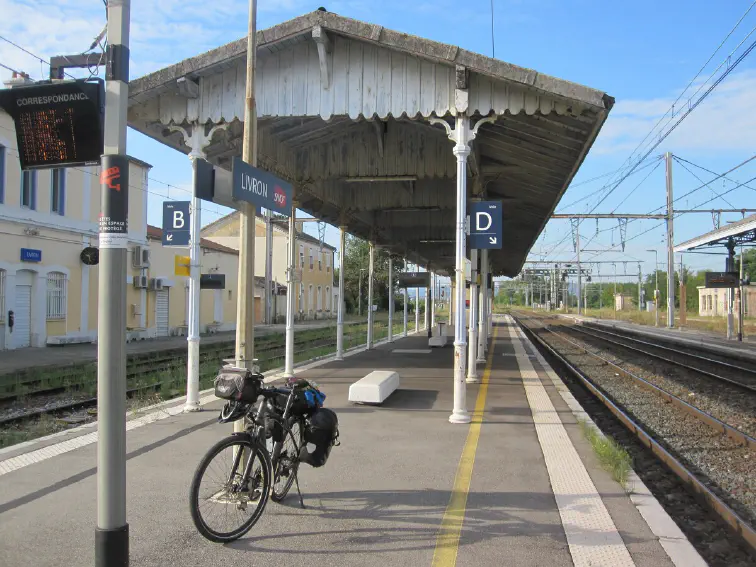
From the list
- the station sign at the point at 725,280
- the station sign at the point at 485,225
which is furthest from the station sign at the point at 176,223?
the station sign at the point at 725,280

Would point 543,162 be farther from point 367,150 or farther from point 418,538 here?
point 418,538

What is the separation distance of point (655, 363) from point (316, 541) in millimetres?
18063

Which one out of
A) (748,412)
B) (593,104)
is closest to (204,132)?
(593,104)

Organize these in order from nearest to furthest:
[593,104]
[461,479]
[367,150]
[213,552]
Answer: [213,552] < [461,479] < [593,104] < [367,150]

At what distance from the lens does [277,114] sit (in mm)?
9617

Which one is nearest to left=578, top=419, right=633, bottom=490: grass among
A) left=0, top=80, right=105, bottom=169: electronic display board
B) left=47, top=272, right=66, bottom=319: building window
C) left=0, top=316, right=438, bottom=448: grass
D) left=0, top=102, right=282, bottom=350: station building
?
left=0, top=80, right=105, bottom=169: electronic display board

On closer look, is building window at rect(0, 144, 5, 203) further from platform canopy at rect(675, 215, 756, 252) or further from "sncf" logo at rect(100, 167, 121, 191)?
platform canopy at rect(675, 215, 756, 252)

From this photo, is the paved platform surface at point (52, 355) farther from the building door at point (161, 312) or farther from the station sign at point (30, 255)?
the building door at point (161, 312)

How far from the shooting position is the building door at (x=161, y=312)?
94.9 ft

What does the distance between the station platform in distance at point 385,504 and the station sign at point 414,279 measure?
15883mm

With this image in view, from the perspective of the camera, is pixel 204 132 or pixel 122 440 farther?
pixel 204 132

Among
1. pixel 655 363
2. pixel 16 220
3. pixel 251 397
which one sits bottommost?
pixel 655 363

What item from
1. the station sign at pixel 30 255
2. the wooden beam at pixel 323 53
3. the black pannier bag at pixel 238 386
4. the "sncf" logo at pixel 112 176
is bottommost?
the black pannier bag at pixel 238 386

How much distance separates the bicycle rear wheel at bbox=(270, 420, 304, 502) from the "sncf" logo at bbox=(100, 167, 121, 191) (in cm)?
209
